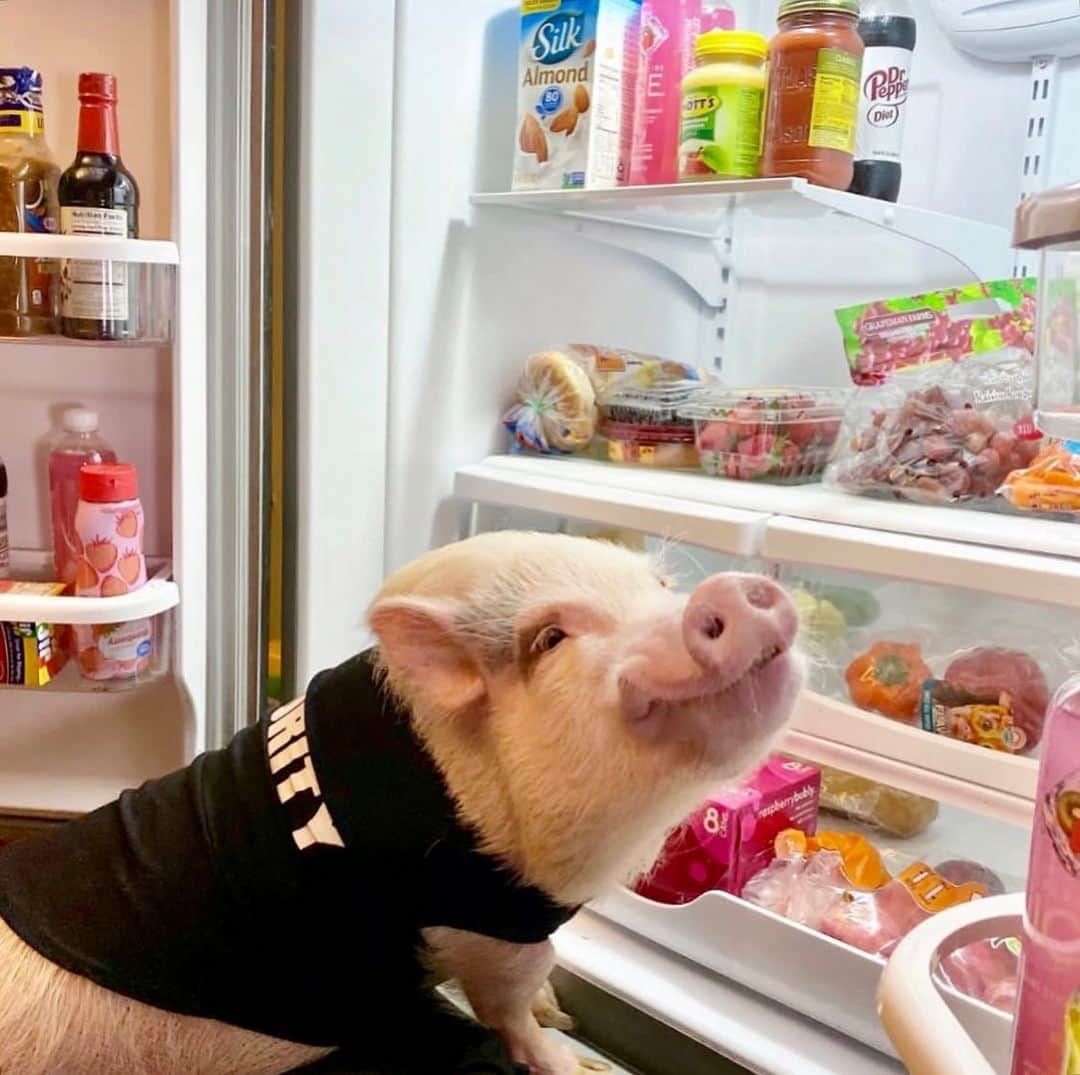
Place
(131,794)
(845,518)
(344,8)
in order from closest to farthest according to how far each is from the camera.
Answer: (131,794)
(845,518)
(344,8)

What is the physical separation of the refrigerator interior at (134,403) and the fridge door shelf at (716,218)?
1.13 feet

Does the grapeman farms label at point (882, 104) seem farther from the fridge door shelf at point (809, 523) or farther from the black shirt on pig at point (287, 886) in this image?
the black shirt on pig at point (287, 886)

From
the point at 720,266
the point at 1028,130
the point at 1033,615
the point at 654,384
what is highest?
the point at 1028,130

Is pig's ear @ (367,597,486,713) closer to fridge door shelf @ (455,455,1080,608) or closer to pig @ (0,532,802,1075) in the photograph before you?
pig @ (0,532,802,1075)

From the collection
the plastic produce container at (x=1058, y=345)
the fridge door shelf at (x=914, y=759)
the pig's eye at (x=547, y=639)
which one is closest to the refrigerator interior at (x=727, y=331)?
the fridge door shelf at (x=914, y=759)

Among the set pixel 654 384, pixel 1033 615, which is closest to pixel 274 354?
pixel 654 384

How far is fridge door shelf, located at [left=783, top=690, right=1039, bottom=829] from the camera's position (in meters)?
0.85

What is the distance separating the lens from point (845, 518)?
98 centimetres

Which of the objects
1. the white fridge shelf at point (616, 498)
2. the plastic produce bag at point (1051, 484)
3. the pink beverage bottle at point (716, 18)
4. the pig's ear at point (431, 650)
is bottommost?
the pig's ear at point (431, 650)

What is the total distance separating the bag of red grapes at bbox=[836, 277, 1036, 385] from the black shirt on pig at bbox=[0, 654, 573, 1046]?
682 millimetres

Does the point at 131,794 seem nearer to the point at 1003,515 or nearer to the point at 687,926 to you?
the point at 687,926

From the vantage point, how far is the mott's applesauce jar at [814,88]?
1055mm

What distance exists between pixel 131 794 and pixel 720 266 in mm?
1073

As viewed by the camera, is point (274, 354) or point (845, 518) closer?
point (845, 518)
